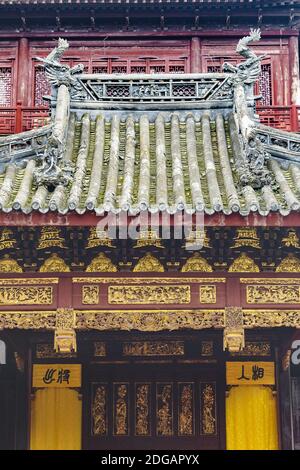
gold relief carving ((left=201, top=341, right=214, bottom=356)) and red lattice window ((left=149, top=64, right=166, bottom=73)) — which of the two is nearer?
gold relief carving ((left=201, top=341, right=214, bottom=356))

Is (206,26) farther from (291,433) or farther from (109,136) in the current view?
(291,433)

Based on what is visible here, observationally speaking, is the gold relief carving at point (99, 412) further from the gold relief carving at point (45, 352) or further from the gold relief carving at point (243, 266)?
the gold relief carving at point (243, 266)

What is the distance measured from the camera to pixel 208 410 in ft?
40.9

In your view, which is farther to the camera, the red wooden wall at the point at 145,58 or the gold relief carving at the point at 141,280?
the red wooden wall at the point at 145,58

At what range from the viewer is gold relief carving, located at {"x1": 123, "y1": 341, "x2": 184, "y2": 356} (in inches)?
498

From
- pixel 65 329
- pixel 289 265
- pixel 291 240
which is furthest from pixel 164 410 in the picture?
pixel 291 240

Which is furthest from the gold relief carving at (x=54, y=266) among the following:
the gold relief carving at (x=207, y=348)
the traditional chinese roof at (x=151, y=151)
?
the gold relief carving at (x=207, y=348)

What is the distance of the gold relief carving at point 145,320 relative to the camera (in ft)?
32.9

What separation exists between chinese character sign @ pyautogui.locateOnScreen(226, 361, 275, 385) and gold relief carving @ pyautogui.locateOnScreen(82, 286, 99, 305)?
3.49 metres

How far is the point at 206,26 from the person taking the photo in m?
17.1

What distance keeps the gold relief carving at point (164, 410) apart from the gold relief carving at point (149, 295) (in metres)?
2.95

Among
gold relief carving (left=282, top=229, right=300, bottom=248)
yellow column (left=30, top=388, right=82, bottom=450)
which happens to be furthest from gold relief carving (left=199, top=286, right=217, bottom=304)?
yellow column (left=30, top=388, right=82, bottom=450)

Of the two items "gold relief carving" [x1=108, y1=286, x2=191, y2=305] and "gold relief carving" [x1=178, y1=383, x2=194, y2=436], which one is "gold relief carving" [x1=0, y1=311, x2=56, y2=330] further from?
"gold relief carving" [x1=178, y1=383, x2=194, y2=436]

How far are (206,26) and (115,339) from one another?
25.8 feet
